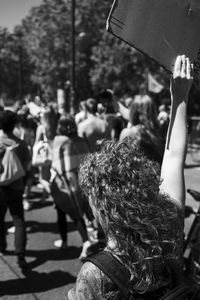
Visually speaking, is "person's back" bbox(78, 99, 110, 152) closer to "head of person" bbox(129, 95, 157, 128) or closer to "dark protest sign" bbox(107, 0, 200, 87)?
"head of person" bbox(129, 95, 157, 128)

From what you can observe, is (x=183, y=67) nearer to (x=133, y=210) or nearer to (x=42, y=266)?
(x=133, y=210)

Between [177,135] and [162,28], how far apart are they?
448 mm

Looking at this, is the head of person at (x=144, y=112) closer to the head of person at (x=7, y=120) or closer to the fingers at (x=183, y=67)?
the head of person at (x=7, y=120)

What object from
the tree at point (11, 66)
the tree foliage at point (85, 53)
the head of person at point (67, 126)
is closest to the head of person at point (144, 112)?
the head of person at point (67, 126)

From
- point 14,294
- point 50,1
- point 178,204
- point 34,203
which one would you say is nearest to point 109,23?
point 178,204

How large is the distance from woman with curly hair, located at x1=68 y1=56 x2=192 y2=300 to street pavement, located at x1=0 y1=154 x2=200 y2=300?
263cm

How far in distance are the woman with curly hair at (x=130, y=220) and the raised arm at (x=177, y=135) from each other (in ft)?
0.52

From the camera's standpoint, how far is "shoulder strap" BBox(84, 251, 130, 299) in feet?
4.47

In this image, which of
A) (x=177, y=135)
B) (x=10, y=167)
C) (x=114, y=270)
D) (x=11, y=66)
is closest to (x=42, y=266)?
(x=10, y=167)

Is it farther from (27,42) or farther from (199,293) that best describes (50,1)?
(199,293)

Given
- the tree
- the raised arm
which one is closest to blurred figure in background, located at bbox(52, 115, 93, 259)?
the raised arm

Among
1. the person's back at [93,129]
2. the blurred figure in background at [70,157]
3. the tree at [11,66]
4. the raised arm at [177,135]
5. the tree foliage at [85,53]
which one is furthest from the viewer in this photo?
the tree at [11,66]

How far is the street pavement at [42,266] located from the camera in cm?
395

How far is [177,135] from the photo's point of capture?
5.74ft
